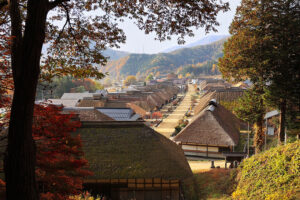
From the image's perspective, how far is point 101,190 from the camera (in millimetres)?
10227

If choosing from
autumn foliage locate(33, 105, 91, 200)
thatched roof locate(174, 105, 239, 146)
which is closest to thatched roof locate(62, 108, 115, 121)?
thatched roof locate(174, 105, 239, 146)

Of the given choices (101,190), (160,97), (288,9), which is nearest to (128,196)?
(101,190)

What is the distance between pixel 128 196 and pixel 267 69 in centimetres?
1097

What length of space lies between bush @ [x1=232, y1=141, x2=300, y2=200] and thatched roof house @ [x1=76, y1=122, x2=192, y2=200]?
8.20 feet

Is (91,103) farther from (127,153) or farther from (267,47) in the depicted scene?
(267,47)

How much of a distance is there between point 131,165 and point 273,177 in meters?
5.63

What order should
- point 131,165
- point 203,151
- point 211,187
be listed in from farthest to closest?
point 203,151
point 211,187
point 131,165

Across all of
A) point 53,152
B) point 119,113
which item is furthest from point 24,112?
point 119,113

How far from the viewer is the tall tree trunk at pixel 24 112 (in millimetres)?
3793

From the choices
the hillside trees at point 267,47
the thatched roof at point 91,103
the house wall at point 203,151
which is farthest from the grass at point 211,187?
the thatched roof at point 91,103

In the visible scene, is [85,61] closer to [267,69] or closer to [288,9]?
[267,69]

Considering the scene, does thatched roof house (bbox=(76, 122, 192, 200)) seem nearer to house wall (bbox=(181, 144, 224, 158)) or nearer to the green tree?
the green tree

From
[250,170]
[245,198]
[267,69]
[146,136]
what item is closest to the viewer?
[245,198]

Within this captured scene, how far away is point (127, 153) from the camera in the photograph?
10.4 meters
